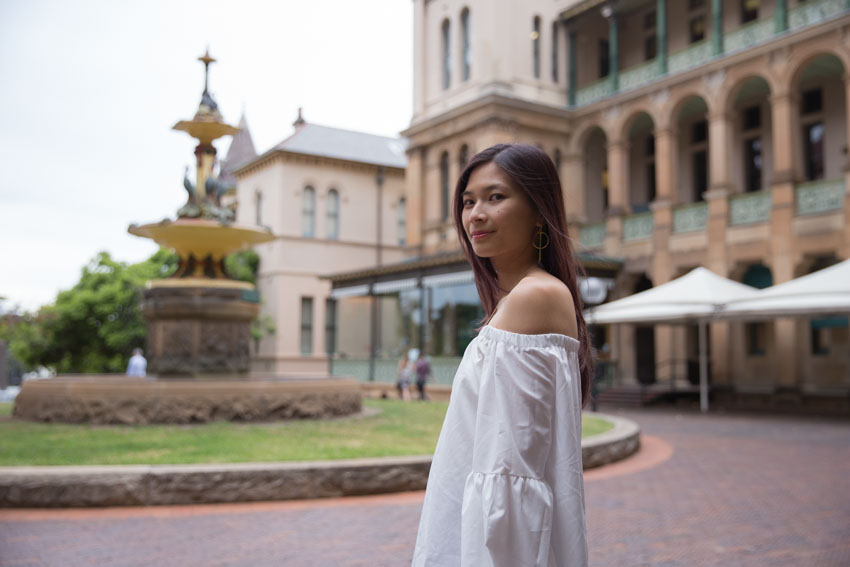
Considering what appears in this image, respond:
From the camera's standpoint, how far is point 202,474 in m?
7.02

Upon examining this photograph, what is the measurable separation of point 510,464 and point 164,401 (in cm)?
1015

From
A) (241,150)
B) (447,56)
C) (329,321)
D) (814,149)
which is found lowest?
(329,321)

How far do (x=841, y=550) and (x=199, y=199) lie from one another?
10816 mm

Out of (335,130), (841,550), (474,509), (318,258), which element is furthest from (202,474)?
(335,130)

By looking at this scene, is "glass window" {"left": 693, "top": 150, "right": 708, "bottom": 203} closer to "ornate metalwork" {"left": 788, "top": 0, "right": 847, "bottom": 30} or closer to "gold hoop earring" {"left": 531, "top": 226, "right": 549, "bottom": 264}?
"ornate metalwork" {"left": 788, "top": 0, "right": 847, "bottom": 30}

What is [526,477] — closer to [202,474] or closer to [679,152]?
[202,474]

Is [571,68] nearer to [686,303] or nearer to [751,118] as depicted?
[751,118]

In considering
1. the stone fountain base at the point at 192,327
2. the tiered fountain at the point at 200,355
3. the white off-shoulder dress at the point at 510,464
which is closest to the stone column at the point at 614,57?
the tiered fountain at the point at 200,355

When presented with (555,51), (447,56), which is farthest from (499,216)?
(447,56)

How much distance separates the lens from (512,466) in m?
1.81

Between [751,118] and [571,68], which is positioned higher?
[571,68]

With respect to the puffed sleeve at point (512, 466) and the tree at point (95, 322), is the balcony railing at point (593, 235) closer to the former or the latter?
the tree at point (95, 322)

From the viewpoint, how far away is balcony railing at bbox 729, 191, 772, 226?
22.7 metres

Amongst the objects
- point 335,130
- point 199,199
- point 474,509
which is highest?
point 335,130
